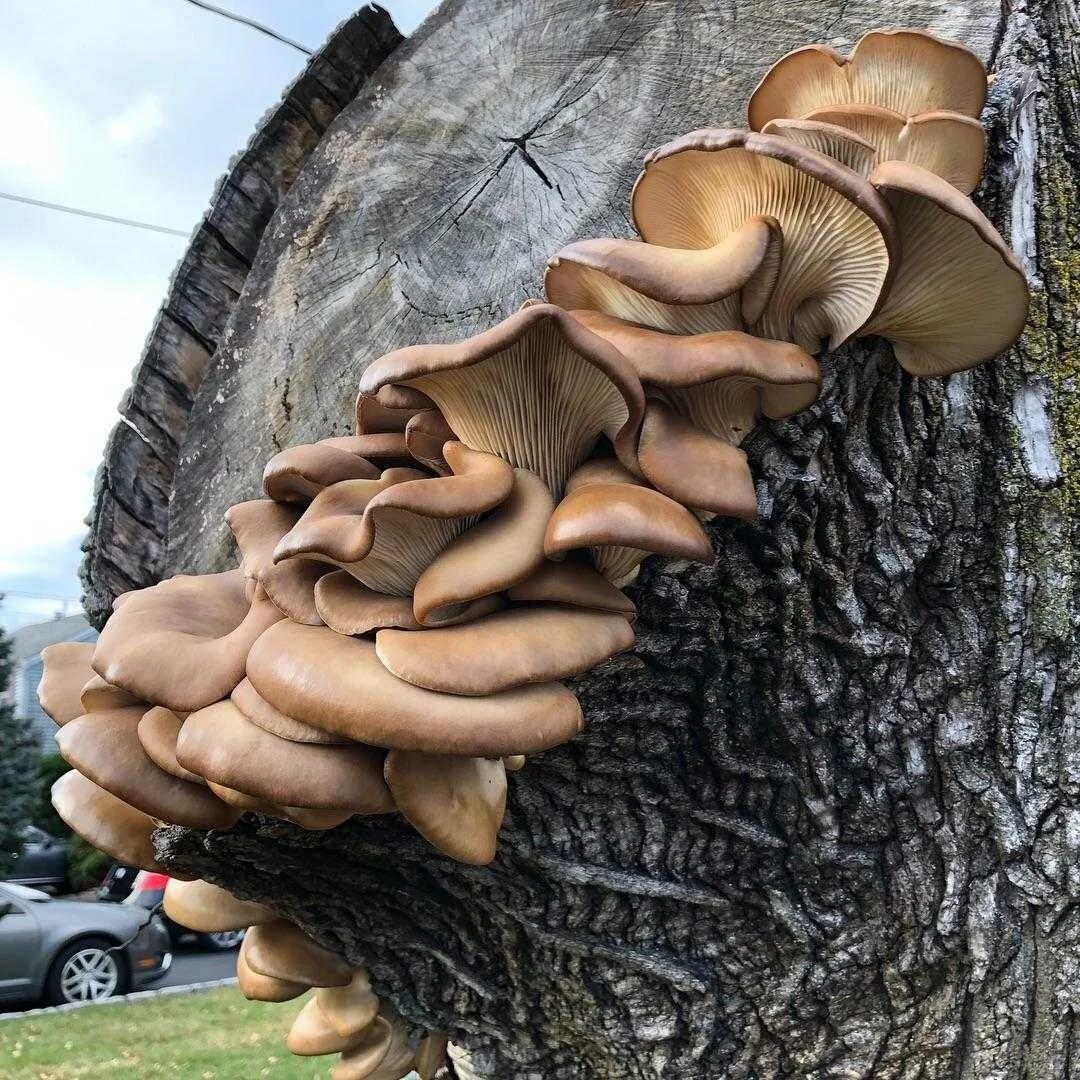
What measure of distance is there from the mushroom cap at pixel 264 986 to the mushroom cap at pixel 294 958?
0.04 metres

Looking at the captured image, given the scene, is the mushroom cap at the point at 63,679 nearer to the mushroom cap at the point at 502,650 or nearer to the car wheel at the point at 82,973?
the mushroom cap at the point at 502,650

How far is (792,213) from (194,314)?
1282 mm

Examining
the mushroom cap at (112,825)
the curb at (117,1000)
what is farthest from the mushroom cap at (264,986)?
the curb at (117,1000)

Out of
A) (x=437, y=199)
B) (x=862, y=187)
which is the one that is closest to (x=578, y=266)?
(x=862, y=187)

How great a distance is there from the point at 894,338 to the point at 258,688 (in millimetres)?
1063

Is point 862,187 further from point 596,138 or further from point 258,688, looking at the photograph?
point 258,688

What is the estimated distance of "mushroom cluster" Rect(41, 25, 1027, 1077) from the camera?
45.6 inches

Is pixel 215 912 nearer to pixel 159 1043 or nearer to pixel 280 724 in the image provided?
pixel 280 724

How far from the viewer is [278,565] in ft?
4.44

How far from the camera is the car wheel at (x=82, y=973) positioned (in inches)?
360

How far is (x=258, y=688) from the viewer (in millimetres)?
1177

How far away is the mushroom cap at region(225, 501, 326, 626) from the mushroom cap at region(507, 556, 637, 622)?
285mm

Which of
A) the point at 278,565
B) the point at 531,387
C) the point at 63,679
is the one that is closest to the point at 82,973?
the point at 63,679

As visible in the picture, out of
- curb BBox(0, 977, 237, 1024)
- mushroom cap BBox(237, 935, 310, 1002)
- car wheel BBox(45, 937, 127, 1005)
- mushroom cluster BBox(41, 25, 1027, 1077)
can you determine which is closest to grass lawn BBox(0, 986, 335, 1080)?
curb BBox(0, 977, 237, 1024)
